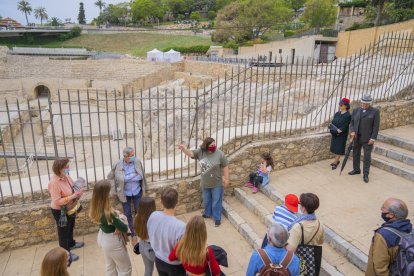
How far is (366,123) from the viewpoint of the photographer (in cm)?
560

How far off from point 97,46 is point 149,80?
26.1 meters

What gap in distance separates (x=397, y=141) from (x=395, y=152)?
0.59 metres

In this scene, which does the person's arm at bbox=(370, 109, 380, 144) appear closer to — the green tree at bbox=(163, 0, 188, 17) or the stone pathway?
the stone pathway

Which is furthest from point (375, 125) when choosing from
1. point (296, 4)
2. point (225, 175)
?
point (296, 4)

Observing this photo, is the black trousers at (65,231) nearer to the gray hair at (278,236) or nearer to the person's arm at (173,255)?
the person's arm at (173,255)

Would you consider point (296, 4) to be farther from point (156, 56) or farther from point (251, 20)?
point (156, 56)

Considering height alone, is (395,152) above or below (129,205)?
above

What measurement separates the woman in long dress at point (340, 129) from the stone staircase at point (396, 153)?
85cm

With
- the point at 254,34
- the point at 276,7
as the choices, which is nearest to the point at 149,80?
the point at 254,34

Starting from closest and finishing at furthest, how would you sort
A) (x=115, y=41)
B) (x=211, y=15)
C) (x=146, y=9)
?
(x=115, y=41) → (x=146, y=9) → (x=211, y=15)

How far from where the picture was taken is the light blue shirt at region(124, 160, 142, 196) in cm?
452

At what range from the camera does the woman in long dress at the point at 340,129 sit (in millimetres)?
6016

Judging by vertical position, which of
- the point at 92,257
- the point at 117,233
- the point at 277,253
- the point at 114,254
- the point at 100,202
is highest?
the point at 100,202

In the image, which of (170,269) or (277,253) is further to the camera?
(170,269)
